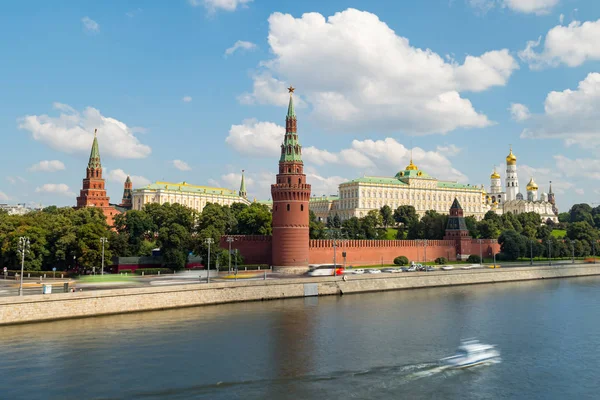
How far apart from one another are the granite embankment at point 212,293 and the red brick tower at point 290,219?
1089 centimetres

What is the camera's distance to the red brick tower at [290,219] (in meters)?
65.3

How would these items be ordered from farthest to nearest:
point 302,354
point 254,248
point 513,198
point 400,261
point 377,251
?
point 513,198 → point 400,261 → point 377,251 → point 254,248 → point 302,354

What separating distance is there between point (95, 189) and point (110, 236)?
4530 cm

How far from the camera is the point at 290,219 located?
65688mm

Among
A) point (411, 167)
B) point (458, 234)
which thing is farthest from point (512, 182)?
point (458, 234)

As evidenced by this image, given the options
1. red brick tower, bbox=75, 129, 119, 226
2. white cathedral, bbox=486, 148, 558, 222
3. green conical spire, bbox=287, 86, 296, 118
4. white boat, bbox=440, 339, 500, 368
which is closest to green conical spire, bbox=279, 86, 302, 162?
green conical spire, bbox=287, 86, 296, 118

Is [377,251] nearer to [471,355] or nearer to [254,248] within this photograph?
[254,248]

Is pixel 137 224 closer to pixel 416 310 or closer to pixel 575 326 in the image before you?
pixel 416 310

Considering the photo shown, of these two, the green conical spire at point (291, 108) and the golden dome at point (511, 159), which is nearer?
the green conical spire at point (291, 108)

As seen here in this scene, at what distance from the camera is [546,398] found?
23562 mm

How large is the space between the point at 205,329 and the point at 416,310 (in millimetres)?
17658

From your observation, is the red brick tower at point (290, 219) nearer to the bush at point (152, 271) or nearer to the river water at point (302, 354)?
the bush at point (152, 271)

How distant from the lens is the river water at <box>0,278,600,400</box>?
23797 millimetres

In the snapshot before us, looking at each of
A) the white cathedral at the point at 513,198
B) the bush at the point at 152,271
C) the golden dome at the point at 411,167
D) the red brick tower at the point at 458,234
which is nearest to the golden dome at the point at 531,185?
the white cathedral at the point at 513,198
